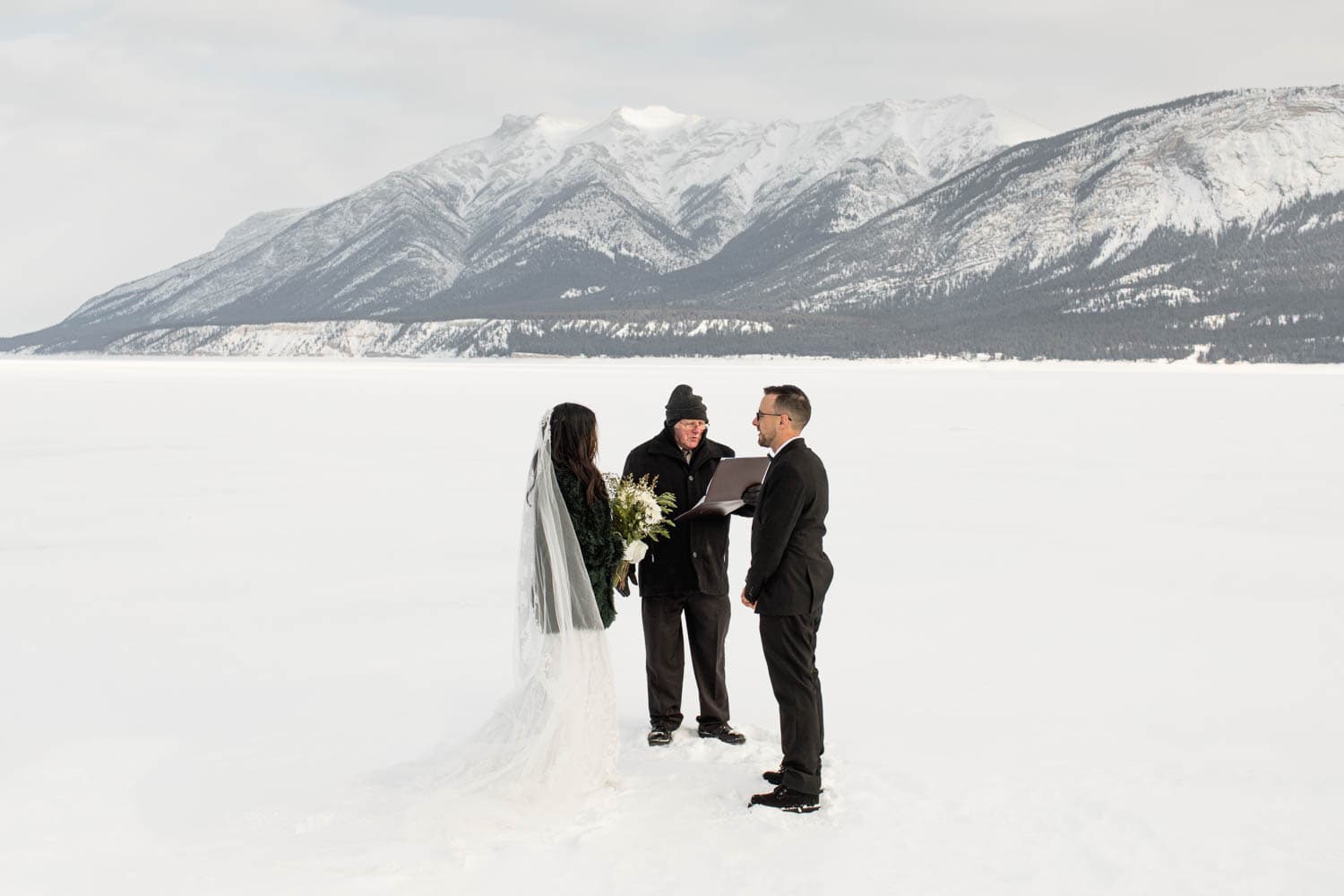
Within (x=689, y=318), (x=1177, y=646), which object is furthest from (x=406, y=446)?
(x=689, y=318)

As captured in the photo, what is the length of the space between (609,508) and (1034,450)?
19.3 metres

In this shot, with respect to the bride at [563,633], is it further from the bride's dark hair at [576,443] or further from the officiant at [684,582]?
the officiant at [684,582]

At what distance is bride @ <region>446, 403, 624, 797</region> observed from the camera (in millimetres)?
5230

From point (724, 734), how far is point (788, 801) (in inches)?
37.2

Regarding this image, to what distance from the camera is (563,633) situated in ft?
17.3

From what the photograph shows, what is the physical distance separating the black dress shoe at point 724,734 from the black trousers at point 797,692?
2.87 feet

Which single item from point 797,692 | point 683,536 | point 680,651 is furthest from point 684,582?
point 797,692

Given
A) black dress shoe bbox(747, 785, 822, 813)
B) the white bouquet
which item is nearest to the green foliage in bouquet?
the white bouquet

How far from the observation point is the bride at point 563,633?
5.23 metres

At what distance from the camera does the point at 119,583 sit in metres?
10.3

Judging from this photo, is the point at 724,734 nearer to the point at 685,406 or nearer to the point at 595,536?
the point at 595,536

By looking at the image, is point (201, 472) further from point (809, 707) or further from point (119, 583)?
point (809, 707)

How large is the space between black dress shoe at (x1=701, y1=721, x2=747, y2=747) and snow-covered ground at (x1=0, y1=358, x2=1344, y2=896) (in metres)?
0.09

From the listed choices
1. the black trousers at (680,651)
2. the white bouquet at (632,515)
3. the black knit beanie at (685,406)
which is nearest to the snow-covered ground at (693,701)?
the black trousers at (680,651)
